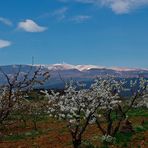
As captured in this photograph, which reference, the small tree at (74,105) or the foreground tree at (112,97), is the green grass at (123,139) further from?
the small tree at (74,105)

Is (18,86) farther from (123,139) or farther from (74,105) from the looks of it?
(123,139)

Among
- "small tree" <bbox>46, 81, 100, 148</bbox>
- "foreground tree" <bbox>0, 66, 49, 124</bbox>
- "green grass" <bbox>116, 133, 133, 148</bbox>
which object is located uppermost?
"foreground tree" <bbox>0, 66, 49, 124</bbox>

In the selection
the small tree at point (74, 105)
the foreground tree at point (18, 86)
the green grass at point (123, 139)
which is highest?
the foreground tree at point (18, 86)

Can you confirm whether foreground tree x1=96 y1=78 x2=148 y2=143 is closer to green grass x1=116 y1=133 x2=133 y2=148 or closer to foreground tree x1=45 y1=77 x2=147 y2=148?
foreground tree x1=45 y1=77 x2=147 y2=148

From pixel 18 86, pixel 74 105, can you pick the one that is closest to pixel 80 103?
pixel 74 105

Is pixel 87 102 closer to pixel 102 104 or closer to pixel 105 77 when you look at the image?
pixel 102 104

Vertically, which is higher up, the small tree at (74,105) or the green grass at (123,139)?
the small tree at (74,105)

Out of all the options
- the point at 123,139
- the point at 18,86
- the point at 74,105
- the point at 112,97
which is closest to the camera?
the point at 18,86

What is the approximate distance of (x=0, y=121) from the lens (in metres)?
14.0

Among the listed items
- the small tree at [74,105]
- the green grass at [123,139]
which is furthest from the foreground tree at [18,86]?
the green grass at [123,139]

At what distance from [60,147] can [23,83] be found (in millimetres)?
18758

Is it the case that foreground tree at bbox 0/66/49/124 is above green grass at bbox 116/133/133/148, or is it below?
above

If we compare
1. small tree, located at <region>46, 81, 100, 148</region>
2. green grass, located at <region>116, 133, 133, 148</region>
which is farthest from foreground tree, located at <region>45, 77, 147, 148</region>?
green grass, located at <region>116, 133, 133, 148</region>

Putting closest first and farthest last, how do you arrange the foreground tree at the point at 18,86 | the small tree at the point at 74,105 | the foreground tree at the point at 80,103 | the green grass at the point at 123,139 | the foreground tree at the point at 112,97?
the foreground tree at the point at 18,86
the foreground tree at the point at 80,103
the small tree at the point at 74,105
the green grass at the point at 123,139
the foreground tree at the point at 112,97
